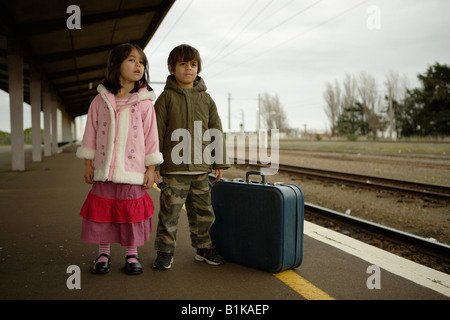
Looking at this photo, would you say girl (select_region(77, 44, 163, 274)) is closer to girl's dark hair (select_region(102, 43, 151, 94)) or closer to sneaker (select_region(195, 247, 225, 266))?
girl's dark hair (select_region(102, 43, 151, 94))

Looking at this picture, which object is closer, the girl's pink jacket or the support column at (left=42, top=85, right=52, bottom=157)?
the girl's pink jacket

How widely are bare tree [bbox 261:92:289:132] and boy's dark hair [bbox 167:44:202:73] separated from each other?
71.7 m

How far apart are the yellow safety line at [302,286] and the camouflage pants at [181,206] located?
66cm

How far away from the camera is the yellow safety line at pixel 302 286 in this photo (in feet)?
8.01

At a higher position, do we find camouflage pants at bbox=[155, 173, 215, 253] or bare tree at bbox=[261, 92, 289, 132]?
bare tree at bbox=[261, 92, 289, 132]

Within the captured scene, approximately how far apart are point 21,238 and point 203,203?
79.8 inches

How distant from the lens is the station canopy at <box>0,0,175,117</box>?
9.09m

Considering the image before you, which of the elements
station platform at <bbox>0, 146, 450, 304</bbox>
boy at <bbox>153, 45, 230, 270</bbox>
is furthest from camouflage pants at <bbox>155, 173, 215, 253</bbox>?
station platform at <bbox>0, 146, 450, 304</bbox>

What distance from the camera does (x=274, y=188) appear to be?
2.75m

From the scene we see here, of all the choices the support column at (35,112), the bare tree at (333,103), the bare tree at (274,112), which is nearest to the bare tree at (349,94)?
the bare tree at (333,103)

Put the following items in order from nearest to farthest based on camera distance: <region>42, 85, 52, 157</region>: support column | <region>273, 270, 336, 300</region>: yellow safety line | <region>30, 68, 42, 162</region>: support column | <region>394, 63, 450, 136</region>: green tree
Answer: <region>273, 270, 336, 300</region>: yellow safety line
<region>30, 68, 42, 162</region>: support column
<region>42, 85, 52, 157</region>: support column
<region>394, 63, 450, 136</region>: green tree

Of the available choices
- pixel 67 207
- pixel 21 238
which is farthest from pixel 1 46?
pixel 21 238

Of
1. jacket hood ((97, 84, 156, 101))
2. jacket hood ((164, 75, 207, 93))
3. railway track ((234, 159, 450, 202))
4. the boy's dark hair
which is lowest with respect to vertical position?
railway track ((234, 159, 450, 202))

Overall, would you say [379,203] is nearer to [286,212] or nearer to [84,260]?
[286,212]
